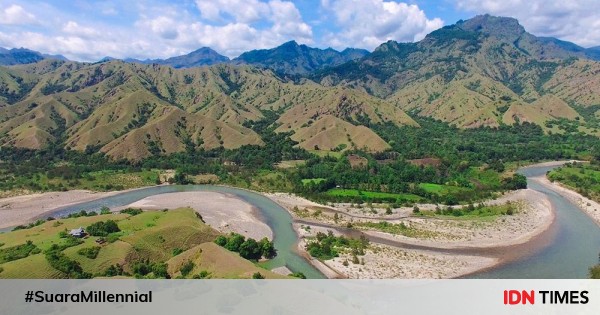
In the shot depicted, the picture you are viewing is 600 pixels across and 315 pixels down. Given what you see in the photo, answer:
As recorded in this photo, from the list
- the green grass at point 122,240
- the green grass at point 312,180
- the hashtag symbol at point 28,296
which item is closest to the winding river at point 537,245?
the green grass at point 312,180

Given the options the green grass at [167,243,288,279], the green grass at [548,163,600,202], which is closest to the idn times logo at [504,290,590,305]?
the green grass at [167,243,288,279]

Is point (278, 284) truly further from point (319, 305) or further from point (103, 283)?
point (103, 283)

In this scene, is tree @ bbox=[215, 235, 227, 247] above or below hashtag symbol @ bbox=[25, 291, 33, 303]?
above

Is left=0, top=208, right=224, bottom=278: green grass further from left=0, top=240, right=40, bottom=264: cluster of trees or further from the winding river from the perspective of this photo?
the winding river

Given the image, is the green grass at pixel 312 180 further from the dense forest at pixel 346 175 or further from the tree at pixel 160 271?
the tree at pixel 160 271

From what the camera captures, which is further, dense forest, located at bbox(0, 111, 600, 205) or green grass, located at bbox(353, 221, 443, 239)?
dense forest, located at bbox(0, 111, 600, 205)

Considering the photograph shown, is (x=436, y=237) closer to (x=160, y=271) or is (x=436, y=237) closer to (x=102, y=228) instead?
(x=160, y=271)

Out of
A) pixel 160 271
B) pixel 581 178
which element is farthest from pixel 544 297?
pixel 581 178
